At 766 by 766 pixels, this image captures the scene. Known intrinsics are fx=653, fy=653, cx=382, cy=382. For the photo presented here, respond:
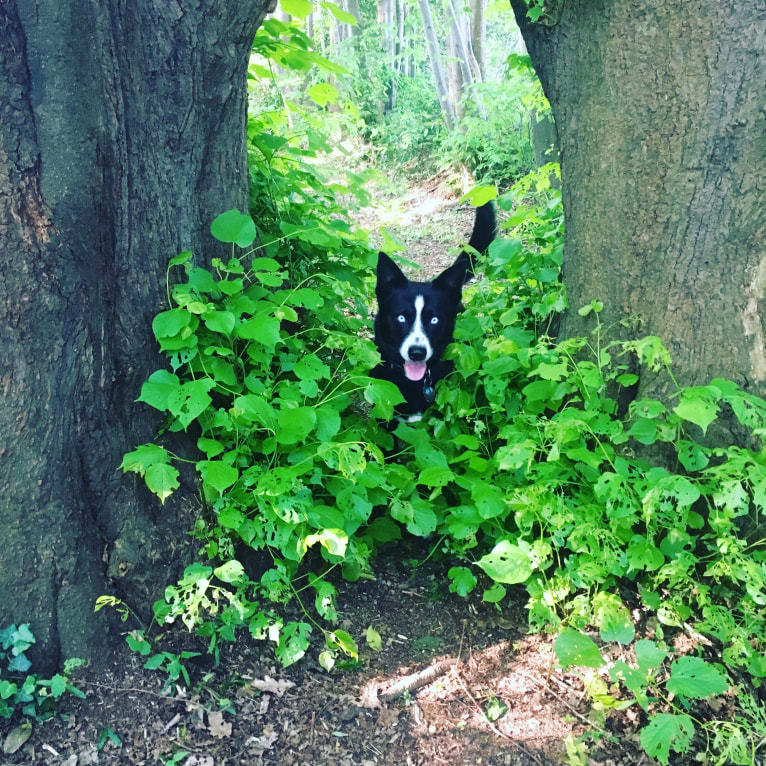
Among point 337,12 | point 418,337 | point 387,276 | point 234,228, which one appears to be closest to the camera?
point 234,228

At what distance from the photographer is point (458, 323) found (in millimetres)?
3420

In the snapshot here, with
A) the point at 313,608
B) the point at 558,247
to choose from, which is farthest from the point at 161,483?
the point at 558,247

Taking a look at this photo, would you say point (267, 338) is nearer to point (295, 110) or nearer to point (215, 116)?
point (215, 116)

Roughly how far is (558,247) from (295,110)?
1.63 m

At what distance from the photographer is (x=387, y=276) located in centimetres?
369

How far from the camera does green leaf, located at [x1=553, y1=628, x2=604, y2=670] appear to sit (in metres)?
2.23

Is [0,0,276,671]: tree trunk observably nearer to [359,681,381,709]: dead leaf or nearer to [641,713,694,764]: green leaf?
[359,681,381,709]: dead leaf

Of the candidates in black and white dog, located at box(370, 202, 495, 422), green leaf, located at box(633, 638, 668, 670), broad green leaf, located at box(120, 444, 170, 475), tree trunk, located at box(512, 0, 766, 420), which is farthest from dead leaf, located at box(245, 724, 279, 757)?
tree trunk, located at box(512, 0, 766, 420)

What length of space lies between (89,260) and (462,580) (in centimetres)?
187

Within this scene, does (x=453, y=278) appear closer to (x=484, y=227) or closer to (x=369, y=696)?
(x=484, y=227)

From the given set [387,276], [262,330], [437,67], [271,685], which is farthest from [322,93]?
[437,67]

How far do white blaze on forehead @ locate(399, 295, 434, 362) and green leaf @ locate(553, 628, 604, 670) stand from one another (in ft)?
5.72

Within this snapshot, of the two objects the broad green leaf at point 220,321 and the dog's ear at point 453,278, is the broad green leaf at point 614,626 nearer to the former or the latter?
the broad green leaf at point 220,321

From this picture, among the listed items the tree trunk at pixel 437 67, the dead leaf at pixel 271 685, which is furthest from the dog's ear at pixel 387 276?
the tree trunk at pixel 437 67
